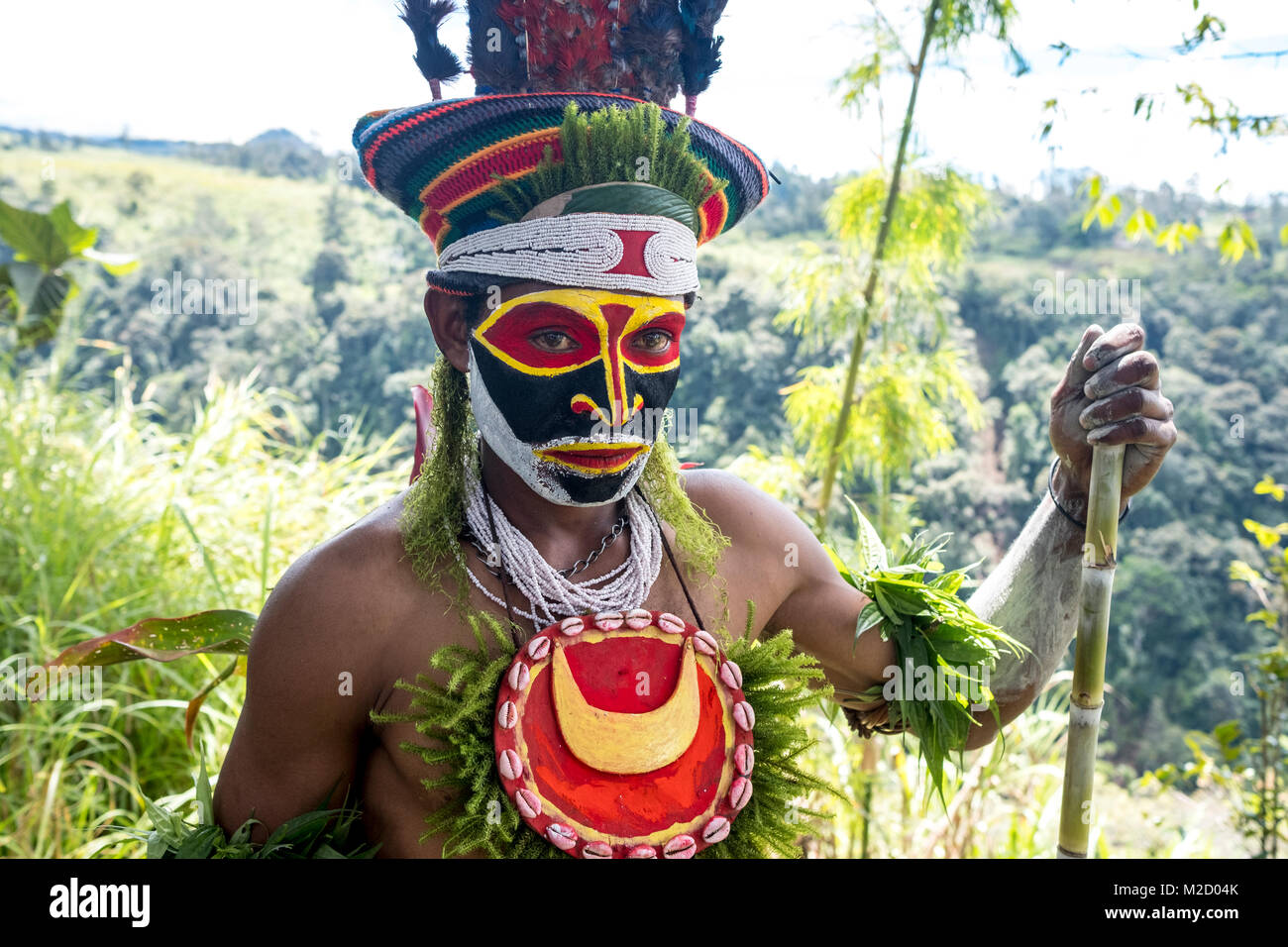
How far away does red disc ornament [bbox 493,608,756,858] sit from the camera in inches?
61.4

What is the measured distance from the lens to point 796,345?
9.95m

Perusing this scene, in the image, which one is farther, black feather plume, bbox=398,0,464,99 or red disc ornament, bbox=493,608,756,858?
black feather plume, bbox=398,0,464,99

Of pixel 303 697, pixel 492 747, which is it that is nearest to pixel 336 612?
pixel 303 697

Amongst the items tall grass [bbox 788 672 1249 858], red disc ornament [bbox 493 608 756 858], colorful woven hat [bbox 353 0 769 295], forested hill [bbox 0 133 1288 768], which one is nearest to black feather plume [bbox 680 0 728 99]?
colorful woven hat [bbox 353 0 769 295]

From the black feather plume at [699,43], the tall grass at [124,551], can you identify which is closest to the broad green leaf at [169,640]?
the tall grass at [124,551]

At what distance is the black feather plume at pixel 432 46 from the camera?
1.88 metres

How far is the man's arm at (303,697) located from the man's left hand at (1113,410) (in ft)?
4.95

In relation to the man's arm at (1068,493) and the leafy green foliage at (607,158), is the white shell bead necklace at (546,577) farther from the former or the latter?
the man's arm at (1068,493)

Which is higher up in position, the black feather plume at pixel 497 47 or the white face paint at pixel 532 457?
the black feather plume at pixel 497 47

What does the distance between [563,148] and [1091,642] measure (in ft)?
4.82

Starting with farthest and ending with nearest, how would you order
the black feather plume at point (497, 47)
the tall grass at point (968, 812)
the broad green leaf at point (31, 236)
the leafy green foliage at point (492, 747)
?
the broad green leaf at point (31, 236)
the tall grass at point (968, 812)
the black feather plume at point (497, 47)
the leafy green foliage at point (492, 747)

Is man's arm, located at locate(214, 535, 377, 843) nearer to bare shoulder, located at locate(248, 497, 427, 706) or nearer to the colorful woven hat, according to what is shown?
bare shoulder, located at locate(248, 497, 427, 706)
